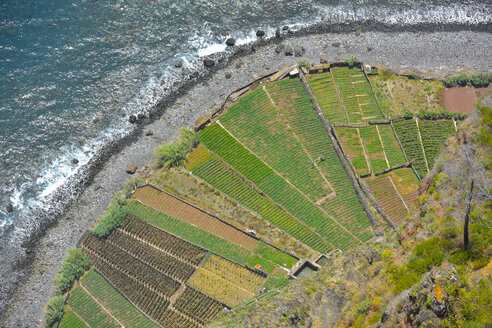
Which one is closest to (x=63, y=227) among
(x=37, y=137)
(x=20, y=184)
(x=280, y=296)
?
(x=20, y=184)

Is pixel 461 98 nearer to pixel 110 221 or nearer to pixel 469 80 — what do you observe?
pixel 469 80

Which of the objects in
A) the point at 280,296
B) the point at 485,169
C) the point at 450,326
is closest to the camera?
the point at 450,326

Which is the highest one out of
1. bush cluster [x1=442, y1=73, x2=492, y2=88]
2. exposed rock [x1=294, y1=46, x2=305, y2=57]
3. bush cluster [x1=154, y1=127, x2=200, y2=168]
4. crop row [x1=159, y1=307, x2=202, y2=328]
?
exposed rock [x1=294, y1=46, x2=305, y2=57]

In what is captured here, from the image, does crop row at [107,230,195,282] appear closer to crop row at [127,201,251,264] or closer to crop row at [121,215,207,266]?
crop row at [121,215,207,266]

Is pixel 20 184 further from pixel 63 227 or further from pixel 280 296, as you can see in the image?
pixel 280 296

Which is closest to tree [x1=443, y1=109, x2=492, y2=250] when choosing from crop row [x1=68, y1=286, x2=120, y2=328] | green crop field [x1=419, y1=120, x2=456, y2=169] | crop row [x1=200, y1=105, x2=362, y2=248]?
crop row [x1=200, y1=105, x2=362, y2=248]

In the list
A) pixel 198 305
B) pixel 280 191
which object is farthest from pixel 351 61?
pixel 198 305
